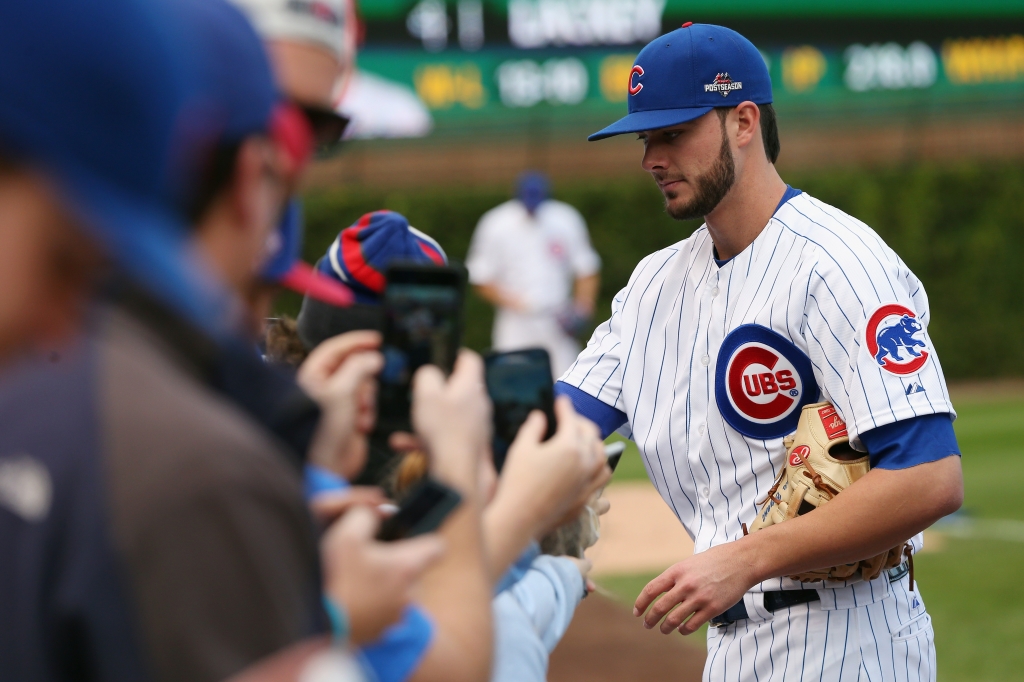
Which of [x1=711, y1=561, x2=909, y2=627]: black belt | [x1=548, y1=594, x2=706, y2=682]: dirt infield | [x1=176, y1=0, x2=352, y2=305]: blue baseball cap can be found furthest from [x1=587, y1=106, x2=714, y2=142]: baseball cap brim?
[x1=548, y1=594, x2=706, y2=682]: dirt infield

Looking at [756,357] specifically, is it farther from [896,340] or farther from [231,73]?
[231,73]

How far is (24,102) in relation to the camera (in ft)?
2.61

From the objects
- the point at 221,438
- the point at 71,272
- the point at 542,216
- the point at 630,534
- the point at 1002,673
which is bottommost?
the point at 630,534

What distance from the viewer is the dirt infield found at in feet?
16.6

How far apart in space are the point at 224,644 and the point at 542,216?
10680mm

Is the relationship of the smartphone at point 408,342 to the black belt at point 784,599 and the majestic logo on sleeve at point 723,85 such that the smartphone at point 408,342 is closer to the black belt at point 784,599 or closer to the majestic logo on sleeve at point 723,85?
the black belt at point 784,599

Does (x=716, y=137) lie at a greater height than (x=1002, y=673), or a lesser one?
greater

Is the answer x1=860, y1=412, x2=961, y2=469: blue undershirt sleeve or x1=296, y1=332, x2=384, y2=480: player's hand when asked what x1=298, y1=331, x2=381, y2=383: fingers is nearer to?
x1=296, y1=332, x2=384, y2=480: player's hand

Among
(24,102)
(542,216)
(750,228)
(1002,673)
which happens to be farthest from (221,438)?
(542,216)

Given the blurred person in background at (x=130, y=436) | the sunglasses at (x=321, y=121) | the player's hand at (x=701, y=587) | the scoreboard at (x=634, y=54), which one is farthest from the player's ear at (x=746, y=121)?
the scoreboard at (x=634, y=54)

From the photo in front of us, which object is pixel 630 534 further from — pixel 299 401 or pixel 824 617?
pixel 299 401

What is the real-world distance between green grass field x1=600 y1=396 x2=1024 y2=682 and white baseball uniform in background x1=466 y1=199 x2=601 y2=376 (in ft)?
5.32

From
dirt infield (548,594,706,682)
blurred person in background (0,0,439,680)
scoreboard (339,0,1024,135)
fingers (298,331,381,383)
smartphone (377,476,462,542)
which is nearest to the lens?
blurred person in background (0,0,439,680)

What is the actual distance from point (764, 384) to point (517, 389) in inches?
49.8
